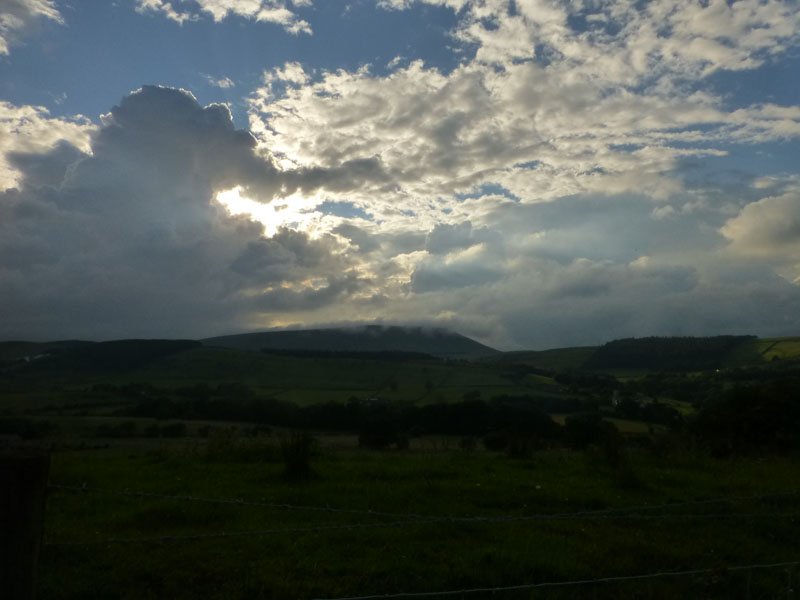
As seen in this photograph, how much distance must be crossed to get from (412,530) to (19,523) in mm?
6382

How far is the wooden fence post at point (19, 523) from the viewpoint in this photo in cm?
336

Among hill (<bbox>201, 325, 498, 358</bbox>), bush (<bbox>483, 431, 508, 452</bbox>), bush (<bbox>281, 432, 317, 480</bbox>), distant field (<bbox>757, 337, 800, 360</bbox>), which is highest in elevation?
hill (<bbox>201, 325, 498, 358</bbox>)

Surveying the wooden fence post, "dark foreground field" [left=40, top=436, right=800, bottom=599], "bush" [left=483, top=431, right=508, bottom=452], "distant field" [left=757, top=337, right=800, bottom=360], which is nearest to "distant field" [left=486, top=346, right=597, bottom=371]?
"distant field" [left=757, top=337, right=800, bottom=360]

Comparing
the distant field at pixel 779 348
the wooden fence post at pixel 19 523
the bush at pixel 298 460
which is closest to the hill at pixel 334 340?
the distant field at pixel 779 348

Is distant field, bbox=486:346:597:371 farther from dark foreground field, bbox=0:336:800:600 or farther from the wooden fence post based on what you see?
the wooden fence post

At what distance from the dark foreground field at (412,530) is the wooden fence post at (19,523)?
2.52 meters

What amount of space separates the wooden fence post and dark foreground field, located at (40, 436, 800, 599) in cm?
252

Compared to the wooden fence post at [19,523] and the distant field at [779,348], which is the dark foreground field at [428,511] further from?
the distant field at [779,348]

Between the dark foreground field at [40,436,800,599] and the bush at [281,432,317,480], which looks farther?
the bush at [281,432,317,480]

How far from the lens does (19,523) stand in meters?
3.39

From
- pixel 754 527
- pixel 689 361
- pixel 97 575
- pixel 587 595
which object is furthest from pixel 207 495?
pixel 689 361

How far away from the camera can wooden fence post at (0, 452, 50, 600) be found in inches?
132

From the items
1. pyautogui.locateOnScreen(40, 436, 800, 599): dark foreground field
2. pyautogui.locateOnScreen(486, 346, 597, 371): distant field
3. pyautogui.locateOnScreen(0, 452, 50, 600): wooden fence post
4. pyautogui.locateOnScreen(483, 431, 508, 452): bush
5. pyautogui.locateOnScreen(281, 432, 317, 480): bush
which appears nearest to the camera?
pyautogui.locateOnScreen(0, 452, 50, 600): wooden fence post

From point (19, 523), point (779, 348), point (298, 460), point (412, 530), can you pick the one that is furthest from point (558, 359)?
point (19, 523)
